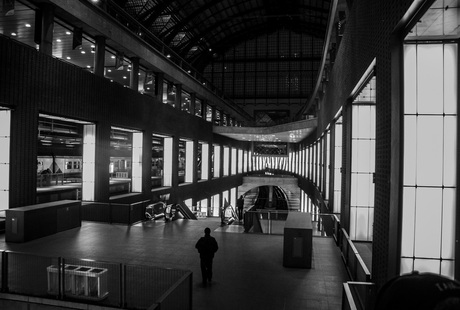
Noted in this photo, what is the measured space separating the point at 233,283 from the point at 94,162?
479 inches

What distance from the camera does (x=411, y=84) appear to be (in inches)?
255

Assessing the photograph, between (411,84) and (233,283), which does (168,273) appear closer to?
(233,283)

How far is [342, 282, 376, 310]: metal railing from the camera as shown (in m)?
5.25

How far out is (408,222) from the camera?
640 centimetres

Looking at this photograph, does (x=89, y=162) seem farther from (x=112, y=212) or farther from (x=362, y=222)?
(x=362, y=222)

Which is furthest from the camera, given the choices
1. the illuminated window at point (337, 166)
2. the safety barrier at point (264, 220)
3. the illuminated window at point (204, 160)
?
the illuminated window at point (204, 160)

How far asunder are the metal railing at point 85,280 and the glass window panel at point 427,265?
4.09m

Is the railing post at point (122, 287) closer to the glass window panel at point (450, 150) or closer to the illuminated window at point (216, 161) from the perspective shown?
the glass window panel at point (450, 150)

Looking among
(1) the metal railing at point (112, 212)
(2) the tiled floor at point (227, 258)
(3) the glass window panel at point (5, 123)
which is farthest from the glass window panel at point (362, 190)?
(3) the glass window panel at point (5, 123)

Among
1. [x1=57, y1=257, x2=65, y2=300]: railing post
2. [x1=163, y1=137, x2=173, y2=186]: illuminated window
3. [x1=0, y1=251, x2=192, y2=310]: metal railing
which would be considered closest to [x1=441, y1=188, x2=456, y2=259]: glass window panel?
[x1=0, y1=251, x2=192, y2=310]: metal railing

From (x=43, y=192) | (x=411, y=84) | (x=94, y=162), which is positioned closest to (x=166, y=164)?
(x=94, y=162)

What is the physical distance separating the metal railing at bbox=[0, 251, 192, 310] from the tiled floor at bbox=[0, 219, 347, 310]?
103 cm

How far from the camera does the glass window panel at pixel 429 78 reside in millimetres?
6434

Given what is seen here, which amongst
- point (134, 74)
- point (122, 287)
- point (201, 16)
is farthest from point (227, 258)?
point (201, 16)
